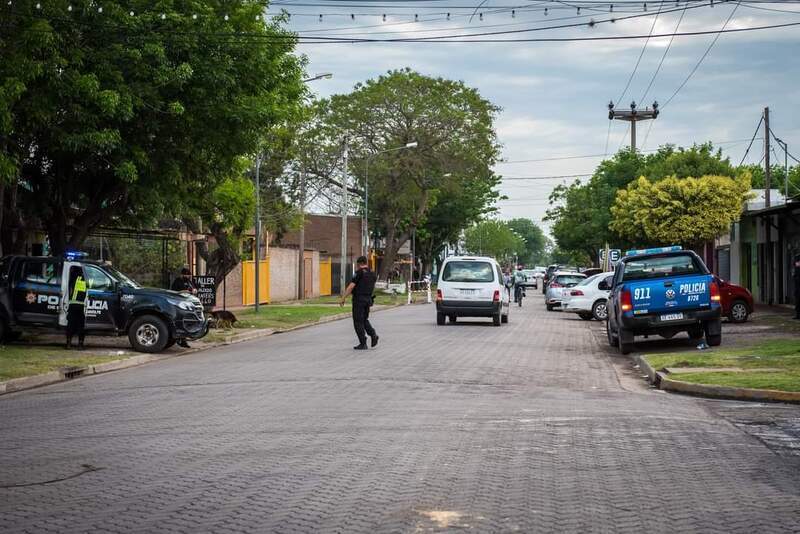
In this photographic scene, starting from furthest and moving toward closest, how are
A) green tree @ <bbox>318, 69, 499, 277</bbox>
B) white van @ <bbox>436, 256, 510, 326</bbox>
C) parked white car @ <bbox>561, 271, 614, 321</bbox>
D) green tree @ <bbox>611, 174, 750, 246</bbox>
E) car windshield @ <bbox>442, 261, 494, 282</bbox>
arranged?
green tree @ <bbox>318, 69, 499, 277</bbox>
green tree @ <bbox>611, 174, 750, 246</bbox>
parked white car @ <bbox>561, 271, 614, 321</bbox>
car windshield @ <bbox>442, 261, 494, 282</bbox>
white van @ <bbox>436, 256, 510, 326</bbox>

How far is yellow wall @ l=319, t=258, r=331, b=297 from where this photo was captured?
216ft

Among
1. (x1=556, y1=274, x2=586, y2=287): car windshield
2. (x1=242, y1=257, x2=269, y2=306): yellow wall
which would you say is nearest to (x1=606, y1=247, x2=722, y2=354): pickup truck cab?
(x1=556, y1=274, x2=586, y2=287): car windshield

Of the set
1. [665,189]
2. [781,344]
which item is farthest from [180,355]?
[665,189]

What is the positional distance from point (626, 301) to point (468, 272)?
1000 centimetres

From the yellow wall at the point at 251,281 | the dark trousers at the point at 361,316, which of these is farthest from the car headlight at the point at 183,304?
the yellow wall at the point at 251,281

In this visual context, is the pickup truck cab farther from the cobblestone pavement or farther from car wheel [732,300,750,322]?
car wheel [732,300,750,322]

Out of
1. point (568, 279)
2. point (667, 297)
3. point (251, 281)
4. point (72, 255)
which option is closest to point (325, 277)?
point (251, 281)

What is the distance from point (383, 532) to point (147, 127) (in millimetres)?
18126

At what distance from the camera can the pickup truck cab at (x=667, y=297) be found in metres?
20.7

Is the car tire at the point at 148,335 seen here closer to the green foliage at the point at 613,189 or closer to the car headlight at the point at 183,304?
the car headlight at the point at 183,304

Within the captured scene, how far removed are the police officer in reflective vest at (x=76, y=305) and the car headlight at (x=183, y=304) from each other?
5.49 feet

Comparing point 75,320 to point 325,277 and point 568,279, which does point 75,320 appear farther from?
point 325,277

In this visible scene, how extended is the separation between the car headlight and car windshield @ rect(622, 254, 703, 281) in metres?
8.79

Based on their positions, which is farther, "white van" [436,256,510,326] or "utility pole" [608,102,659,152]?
"utility pole" [608,102,659,152]
